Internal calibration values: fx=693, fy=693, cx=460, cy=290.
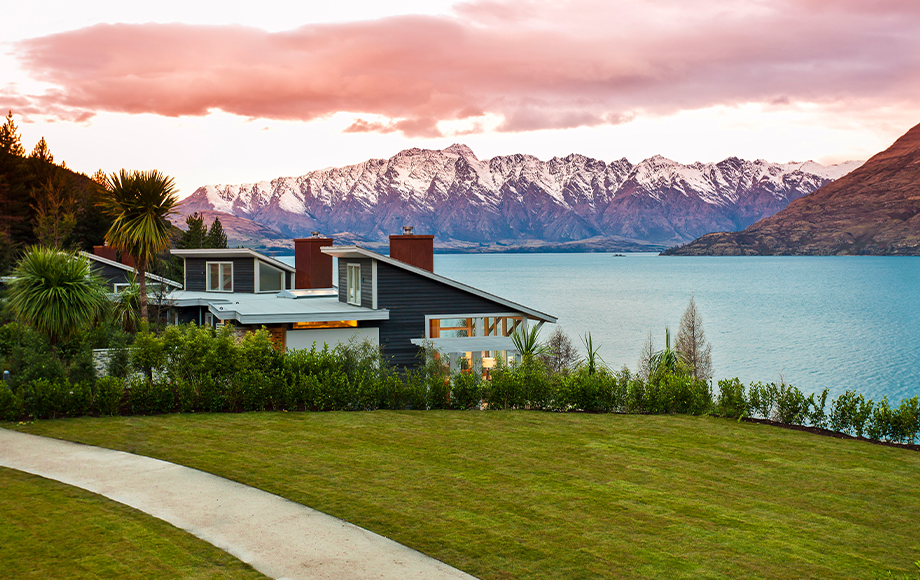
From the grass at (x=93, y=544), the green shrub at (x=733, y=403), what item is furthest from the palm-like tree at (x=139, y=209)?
the green shrub at (x=733, y=403)

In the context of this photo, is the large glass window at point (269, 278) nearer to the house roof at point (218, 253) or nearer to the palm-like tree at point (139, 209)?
the house roof at point (218, 253)

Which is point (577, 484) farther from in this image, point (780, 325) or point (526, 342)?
point (780, 325)

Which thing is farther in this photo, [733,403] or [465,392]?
[465,392]

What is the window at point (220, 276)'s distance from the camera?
34.0 meters

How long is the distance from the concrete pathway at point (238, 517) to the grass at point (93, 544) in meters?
0.22

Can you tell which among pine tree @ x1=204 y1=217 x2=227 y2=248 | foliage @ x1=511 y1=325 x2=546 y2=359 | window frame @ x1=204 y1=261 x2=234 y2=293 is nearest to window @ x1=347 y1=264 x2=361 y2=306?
foliage @ x1=511 y1=325 x2=546 y2=359

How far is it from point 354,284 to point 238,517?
1680 cm

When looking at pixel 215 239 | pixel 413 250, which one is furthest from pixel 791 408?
pixel 215 239

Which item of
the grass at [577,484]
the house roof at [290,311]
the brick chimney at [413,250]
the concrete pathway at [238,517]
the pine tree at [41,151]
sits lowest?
the grass at [577,484]

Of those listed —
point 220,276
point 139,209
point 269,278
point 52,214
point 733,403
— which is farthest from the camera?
point 52,214

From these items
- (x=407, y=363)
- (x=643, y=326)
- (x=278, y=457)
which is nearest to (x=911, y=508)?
(x=278, y=457)

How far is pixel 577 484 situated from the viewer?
10.1m

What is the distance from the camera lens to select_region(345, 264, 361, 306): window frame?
79.8 ft

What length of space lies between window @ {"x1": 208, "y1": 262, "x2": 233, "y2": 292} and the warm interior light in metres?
13.0
